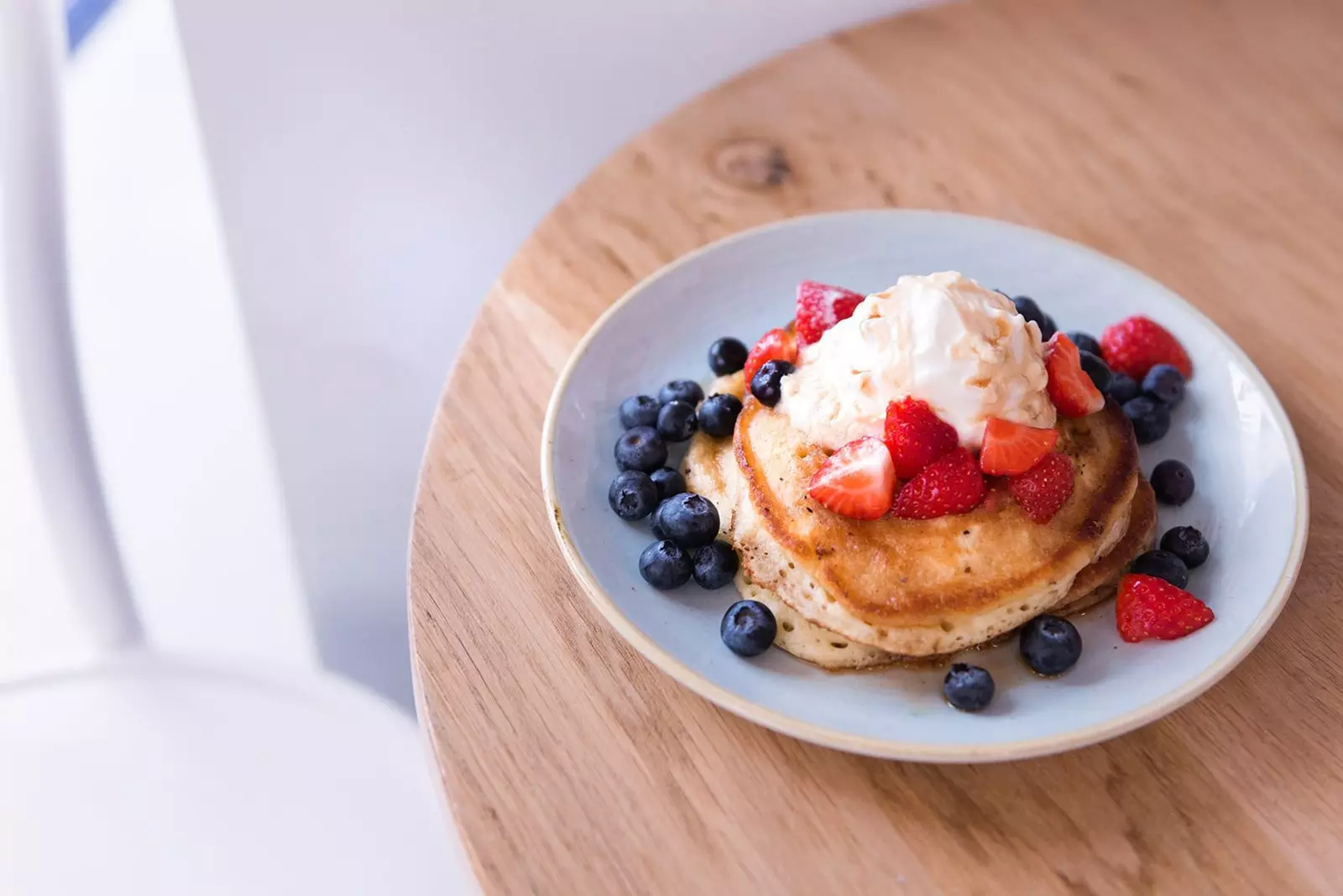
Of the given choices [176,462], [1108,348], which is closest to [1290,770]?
[1108,348]

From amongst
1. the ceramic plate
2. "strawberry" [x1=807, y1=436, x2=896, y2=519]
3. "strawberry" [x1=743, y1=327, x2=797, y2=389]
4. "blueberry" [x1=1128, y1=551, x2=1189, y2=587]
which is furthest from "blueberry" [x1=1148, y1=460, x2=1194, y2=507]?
"strawberry" [x1=743, y1=327, x2=797, y2=389]

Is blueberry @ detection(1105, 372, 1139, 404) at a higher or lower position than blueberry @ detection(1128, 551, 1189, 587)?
higher

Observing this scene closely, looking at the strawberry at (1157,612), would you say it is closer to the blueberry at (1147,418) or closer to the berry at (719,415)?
the blueberry at (1147,418)

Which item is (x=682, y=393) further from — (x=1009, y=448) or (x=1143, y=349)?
(x=1143, y=349)

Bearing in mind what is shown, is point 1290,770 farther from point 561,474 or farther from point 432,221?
point 432,221

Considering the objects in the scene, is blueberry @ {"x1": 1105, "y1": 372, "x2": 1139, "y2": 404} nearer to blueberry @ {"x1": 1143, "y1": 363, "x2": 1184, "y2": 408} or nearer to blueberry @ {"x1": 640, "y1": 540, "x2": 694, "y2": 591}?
blueberry @ {"x1": 1143, "y1": 363, "x2": 1184, "y2": 408}

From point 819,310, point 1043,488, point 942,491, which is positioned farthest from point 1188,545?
point 819,310

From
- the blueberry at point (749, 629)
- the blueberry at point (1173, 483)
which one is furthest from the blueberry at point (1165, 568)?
the blueberry at point (749, 629)
